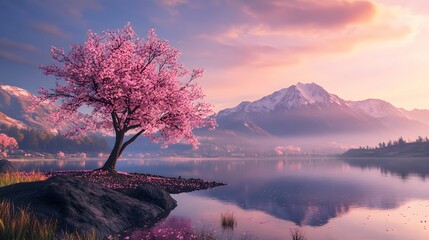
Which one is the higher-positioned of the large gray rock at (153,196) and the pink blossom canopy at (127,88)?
the pink blossom canopy at (127,88)

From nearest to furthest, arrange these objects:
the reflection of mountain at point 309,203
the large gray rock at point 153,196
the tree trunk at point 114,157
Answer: the reflection of mountain at point 309,203 → the large gray rock at point 153,196 → the tree trunk at point 114,157

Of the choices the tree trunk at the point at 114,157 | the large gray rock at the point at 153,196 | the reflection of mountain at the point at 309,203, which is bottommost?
the reflection of mountain at the point at 309,203

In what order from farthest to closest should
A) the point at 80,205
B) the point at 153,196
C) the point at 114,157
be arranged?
the point at 114,157 < the point at 153,196 < the point at 80,205

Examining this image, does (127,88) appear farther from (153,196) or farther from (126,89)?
(153,196)

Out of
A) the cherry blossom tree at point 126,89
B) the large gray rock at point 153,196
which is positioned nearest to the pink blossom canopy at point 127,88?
the cherry blossom tree at point 126,89

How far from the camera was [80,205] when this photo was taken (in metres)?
21.8

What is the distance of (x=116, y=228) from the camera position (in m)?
22.3

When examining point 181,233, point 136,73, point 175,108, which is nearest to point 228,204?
point 181,233

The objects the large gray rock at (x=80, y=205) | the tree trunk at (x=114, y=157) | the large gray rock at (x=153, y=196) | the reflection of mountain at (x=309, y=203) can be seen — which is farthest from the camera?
the tree trunk at (x=114, y=157)

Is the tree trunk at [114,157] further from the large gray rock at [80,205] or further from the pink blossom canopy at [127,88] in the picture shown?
the large gray rock at [80,205]

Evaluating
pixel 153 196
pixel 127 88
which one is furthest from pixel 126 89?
pixel 153 196

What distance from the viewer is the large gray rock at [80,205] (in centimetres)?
2062

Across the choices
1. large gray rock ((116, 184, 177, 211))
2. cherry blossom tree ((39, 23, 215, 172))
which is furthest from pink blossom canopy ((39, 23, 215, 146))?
large gray rock ((116, 184, 177, 211))

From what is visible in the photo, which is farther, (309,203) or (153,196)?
(309,203)
